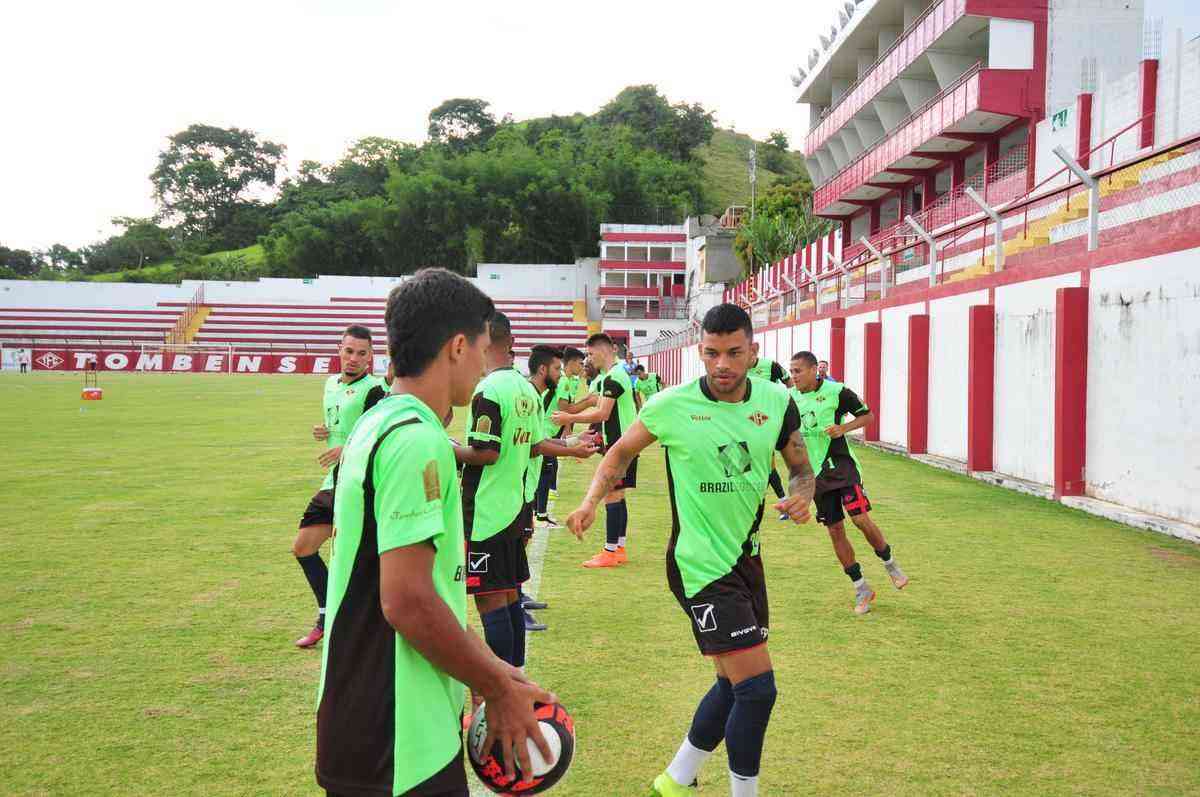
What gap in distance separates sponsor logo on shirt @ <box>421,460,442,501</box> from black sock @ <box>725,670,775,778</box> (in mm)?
2083

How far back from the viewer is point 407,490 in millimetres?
2158

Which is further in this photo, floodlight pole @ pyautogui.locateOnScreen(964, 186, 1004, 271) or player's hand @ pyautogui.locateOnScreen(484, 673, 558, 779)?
floodlight pole @ pyautogui.locateOnScreen(964, 186, 1004, 271)

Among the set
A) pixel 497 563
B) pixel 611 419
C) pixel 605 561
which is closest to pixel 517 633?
pixel 497 563

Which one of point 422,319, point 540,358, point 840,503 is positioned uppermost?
point 422,319

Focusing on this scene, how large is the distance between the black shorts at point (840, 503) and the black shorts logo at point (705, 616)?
4.00 metres

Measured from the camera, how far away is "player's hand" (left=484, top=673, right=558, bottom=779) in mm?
2299

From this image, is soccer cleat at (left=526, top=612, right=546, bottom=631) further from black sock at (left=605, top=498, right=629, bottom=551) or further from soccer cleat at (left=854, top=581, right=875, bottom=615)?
black sock at (left=605, top=498, right=629, bottom=551)

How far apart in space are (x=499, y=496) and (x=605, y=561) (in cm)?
392

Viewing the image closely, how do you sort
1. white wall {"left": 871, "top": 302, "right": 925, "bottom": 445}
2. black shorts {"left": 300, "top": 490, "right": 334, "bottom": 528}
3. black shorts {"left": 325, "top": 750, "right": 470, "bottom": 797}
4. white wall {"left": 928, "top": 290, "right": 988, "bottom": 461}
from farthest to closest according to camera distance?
white wall {"left": 871, "top": 302, "right": 925, "bottom": 445} → white wall {"left": 928, "top": 290, "right": 988, "bottom": 461} → black shorts {"left": 300, "top": 490, "right": 334, "bottom": 528} → black shorts {"left": 325, "top": 750, "right": 470, "bottom": 797}

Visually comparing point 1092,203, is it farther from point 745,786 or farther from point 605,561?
point 745,786

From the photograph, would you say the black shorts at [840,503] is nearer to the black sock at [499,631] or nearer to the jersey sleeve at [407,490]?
the black sock at [499,631]

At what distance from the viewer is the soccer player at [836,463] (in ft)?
25.7

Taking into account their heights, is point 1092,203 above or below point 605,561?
above

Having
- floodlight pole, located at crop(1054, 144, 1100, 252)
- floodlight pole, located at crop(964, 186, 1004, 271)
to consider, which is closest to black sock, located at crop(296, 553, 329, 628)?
floodlight pole, located at crop(1054, 144, 1100, 252)
